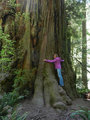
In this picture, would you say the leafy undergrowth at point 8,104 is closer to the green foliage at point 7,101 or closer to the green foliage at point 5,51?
the green foliage at point 7,101

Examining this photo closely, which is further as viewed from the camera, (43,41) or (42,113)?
(43,41)

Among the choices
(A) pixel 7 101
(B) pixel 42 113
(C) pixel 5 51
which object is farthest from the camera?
(C) pixel 5 51

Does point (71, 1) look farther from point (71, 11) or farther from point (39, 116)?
point (39, 116)

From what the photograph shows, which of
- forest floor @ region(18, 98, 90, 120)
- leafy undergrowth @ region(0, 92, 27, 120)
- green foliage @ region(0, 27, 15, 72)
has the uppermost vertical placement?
green foliage @ region(0, 27, 15, 72)

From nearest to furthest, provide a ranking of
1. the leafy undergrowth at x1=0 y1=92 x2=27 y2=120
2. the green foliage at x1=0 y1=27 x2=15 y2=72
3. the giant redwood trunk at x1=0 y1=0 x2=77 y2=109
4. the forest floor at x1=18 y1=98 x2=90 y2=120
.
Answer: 1. the leafy undergrowth at x1=0 y1=92 x2=27 y2=120
2. the forest floor at x1=18 y1=98 x2=90 y2=120
3. the green foliage at x1=0 y1=27 x2=15 y2=72
4. the giant redwood trunk at x1=0 y1=0 x2=77 y2=109

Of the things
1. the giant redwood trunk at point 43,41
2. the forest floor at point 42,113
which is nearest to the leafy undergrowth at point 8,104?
the forest floor at point 42,113

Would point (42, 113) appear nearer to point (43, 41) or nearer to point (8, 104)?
point (8, 104)

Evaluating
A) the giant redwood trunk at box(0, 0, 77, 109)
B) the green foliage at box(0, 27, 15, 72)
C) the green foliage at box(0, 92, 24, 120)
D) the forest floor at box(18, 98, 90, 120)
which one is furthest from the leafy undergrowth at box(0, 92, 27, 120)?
the green foliage at box(0, 27, 15, 72)

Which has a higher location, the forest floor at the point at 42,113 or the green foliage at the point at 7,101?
the green foliage at the point at 7,101

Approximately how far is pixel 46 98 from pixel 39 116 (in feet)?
3.87

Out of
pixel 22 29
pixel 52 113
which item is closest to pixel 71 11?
pixel 22 29

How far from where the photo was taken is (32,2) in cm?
633

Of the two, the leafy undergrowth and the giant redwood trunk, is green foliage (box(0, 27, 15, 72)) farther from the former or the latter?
the leafy undergrowth

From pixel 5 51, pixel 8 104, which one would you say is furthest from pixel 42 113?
pixel 5 51
